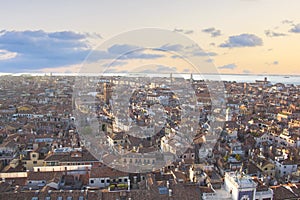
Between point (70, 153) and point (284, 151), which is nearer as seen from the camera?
point (70, 153)

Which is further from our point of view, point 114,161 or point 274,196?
point 114,161

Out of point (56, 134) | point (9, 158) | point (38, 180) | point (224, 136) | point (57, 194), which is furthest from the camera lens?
point (56, 134)

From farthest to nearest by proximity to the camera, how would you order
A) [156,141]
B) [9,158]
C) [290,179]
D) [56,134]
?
Result: [56,134], [156,141], [9,158], [290,179]

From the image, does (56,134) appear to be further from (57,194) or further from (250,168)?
A: (250,168)

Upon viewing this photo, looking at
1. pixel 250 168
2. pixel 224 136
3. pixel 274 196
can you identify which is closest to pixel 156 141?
pixel 224 136

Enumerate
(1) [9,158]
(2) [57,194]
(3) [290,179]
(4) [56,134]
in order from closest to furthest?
(2) [57,194] → (3) [290,179] → (1) [9,158] → (4) [56,134]

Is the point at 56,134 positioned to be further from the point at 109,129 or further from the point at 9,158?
the point at 9,158

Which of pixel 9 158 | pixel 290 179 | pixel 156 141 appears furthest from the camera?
pixel 156 141

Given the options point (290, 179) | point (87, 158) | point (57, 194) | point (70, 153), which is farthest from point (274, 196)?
point (70, 153)
